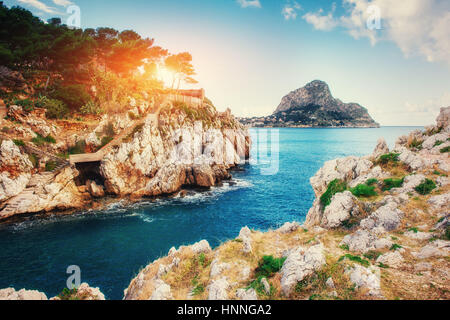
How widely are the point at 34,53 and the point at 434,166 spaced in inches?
2296

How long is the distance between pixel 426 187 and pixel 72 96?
49538 millimetres

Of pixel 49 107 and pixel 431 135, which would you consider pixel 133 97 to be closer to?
pixel 49 107

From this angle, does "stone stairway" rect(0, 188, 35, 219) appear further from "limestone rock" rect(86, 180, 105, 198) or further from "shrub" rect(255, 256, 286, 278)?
"shrub" rect(255, 256, 286, 278)

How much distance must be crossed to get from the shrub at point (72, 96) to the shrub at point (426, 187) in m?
48.1

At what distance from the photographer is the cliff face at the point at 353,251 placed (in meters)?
7.11

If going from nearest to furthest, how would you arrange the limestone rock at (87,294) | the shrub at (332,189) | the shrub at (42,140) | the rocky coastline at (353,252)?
the rocky coastline at (353,252), the limestone rock at (87,294), the shrub at (332,189), the shrub at (42,140)

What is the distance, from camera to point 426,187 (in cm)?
1112

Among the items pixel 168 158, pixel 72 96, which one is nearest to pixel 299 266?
pixel 168 158

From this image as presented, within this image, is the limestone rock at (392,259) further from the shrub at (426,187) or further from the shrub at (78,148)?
the shrub at (78,148)

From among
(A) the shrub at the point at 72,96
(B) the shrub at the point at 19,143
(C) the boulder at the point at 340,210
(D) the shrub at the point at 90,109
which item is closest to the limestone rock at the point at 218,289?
(C) the boulder at the point at 340,210

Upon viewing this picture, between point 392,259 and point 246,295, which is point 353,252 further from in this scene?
point 246,295

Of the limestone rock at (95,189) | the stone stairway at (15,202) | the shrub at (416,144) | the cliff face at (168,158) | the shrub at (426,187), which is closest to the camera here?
the shrub at (426,187)

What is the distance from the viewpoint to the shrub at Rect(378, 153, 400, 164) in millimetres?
13921

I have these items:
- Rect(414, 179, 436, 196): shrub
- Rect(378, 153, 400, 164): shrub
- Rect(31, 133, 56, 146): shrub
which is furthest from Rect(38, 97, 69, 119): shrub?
Rect(414, 179, 436, 196): shrub
